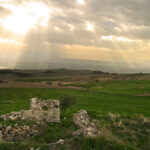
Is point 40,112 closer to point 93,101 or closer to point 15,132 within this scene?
point 15,132

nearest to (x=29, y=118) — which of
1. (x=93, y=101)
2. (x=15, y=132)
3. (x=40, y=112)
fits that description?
(x=40, y=112)

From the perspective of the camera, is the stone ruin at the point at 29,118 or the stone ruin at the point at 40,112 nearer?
the stone ruin at the point at 29,118

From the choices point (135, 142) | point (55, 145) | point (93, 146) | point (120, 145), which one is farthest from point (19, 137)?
point (135, 142)

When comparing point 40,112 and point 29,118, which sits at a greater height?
point 40,112

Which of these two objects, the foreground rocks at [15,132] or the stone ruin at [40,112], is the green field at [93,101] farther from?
the foreground rocks at [15,132]

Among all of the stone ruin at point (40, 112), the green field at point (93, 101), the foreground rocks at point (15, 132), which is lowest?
the green field at point (93, 101)

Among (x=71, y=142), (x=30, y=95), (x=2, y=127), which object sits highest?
(x=71, y=142)

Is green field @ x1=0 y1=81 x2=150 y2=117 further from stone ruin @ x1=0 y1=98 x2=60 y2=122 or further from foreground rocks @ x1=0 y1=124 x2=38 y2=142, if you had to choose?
foreground rocks @ x1=0 y1=124 x2=38 y2=142

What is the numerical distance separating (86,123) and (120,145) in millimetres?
6522

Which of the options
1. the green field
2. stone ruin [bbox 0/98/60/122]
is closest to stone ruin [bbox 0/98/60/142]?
stone ruin [bbox 0/98/60/122]

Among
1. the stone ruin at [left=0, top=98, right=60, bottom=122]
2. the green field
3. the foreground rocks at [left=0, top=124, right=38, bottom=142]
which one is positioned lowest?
the green field

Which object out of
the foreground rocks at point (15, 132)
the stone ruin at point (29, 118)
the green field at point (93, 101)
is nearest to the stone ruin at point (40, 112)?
the stone ruin at point (29, 118)

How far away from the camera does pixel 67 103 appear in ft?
82.5

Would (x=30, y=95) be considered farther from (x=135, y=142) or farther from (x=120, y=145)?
(x=120, y=145)
